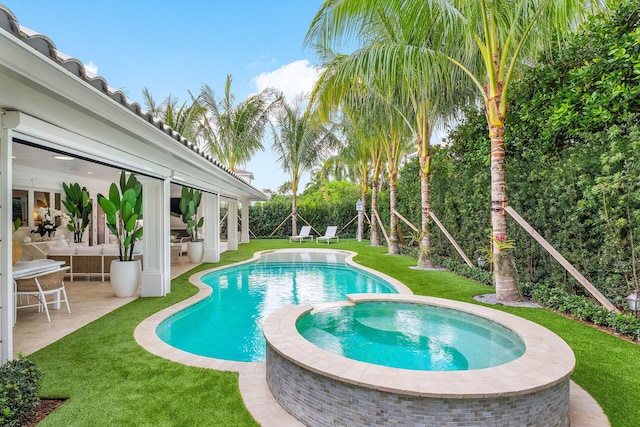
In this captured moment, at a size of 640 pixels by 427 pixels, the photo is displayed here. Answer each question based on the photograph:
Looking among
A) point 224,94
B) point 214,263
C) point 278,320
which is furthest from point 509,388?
point 224,94

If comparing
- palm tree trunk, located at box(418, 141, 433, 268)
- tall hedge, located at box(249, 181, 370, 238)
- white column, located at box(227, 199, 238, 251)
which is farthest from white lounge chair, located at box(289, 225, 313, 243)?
palm tree trunk, located at box(418, 141, 433, 268)

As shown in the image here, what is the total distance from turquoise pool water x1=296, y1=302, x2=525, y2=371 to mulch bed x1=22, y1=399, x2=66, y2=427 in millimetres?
2779

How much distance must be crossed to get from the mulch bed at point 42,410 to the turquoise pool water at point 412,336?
2.78m

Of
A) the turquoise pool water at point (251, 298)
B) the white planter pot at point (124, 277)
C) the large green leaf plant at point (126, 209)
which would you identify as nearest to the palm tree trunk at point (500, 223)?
the turquoise pool water at point (251, 298)

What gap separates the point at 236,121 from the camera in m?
21.4

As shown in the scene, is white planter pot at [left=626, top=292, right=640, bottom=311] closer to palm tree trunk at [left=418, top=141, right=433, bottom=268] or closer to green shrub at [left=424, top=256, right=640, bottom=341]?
green shrub at [left=424, top=256, right=640, bottom=341]

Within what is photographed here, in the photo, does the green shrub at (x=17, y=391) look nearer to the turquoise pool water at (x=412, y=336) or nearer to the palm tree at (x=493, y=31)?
the turquoise pool water at (x=412, y=336)

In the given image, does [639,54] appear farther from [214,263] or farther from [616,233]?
[214,263]

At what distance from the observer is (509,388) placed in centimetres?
301

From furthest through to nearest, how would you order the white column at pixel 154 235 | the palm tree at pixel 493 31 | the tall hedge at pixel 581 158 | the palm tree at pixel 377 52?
the white column at pixel 154 235 < the palm tree at pixel 377 52 < the palm tree at pixel 493 31 < the tall hedge at pixel 581 158

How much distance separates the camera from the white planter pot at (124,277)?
8.34 metres

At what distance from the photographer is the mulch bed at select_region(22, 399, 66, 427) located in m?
3.40

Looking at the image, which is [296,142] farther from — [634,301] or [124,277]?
[634,301]

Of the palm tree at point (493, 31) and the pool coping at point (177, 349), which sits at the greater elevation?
the palm tree at point (493, 31)
